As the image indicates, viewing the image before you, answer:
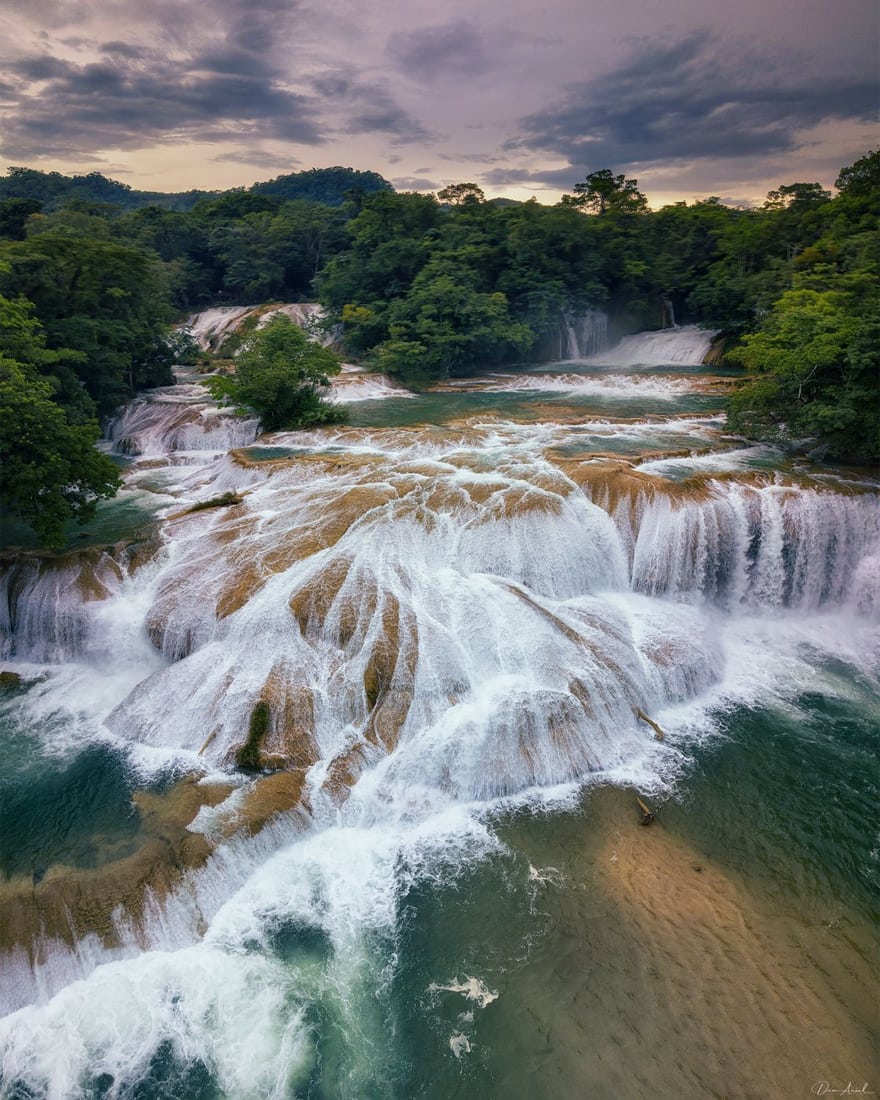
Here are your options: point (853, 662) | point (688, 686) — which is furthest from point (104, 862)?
point (853, 662)

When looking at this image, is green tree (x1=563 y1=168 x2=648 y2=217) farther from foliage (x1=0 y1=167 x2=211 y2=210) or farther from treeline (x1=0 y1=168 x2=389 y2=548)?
foliage (x1=0 y1=167 x2=211 y2=210)

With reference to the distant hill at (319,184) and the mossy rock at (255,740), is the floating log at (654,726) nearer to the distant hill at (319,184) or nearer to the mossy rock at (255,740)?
the mossy rock at (255,740)

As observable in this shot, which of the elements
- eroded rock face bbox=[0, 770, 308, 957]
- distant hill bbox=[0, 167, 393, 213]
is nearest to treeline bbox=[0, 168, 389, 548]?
eroded rock face bbox=[0, 770, 308, 957]

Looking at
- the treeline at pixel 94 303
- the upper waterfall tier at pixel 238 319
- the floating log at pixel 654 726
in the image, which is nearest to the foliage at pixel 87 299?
the treeline at pixel 94 303

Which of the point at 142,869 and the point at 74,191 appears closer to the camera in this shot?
the point at 142,869

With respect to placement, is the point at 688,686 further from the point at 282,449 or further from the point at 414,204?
the point at 414,204

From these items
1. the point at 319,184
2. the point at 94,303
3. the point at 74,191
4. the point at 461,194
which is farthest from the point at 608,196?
the point at 319,184

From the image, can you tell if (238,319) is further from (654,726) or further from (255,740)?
(654,726)
